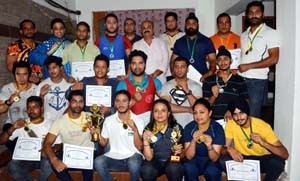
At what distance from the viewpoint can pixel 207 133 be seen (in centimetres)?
336

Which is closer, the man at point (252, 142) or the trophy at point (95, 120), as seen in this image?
the man at point (252, 142)

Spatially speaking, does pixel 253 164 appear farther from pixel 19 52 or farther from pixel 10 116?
pixel 19 52

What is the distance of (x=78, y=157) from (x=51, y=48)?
151cm

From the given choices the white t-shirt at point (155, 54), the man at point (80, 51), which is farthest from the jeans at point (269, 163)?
the man at point (80, 51)

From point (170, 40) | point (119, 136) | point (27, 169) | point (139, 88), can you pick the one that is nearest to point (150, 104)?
point (139, 88)

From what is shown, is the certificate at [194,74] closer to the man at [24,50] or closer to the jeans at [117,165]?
the jeans at [117,165]

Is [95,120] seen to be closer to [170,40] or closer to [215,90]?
[215,90]

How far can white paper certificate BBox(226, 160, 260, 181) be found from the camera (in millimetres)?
3285

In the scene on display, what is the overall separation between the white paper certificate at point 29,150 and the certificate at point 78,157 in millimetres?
342

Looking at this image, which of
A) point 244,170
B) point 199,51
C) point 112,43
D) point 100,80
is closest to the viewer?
point 244,170

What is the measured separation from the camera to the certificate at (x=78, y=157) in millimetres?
3502

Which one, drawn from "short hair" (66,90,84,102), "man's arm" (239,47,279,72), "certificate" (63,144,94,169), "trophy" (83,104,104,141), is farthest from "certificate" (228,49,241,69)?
"certificate" (63,144,94,169)

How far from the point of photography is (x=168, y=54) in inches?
177

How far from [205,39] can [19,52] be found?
2246 millimetres
